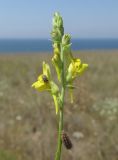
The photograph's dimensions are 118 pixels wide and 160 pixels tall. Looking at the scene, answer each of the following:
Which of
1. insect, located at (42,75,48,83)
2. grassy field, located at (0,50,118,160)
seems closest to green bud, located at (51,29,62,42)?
insect, located at (42,75,48,83)

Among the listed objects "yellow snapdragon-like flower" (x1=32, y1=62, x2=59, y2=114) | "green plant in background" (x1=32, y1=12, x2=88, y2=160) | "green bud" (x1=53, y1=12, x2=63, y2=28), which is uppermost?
"green bud" (x1=53, y1=12, x2=63, y2=28)

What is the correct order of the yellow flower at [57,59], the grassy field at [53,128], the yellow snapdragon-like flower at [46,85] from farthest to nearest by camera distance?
the grassy field at [53,128] < the yellow snapdragon-like flower at [46,85] < the yellow flower at [57,59]

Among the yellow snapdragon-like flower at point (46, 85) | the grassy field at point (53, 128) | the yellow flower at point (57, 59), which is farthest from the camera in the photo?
the grassy field at point (53, 128)

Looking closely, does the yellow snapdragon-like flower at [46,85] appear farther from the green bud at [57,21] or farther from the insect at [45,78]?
the green bud at [57,21]

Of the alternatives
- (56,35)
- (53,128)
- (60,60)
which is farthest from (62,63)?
(53,128)

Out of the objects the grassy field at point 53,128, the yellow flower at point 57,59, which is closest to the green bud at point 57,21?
the yellow flower at point 57,59

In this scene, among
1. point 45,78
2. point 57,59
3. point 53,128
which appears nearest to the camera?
point 57,59

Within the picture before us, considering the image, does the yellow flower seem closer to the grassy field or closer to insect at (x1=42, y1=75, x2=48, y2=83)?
insect at (x1=42, y1=75, x2=48, y2=83)

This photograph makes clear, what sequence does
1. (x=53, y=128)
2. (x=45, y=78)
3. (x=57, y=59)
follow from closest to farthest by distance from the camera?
(x=57, y=59) → (x=45, y=78) → (x=53, y=128)

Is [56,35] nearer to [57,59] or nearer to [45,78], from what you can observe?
[57,59]

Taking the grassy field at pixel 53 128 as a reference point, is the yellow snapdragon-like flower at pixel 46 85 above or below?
above

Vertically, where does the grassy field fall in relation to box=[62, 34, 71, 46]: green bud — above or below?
below
